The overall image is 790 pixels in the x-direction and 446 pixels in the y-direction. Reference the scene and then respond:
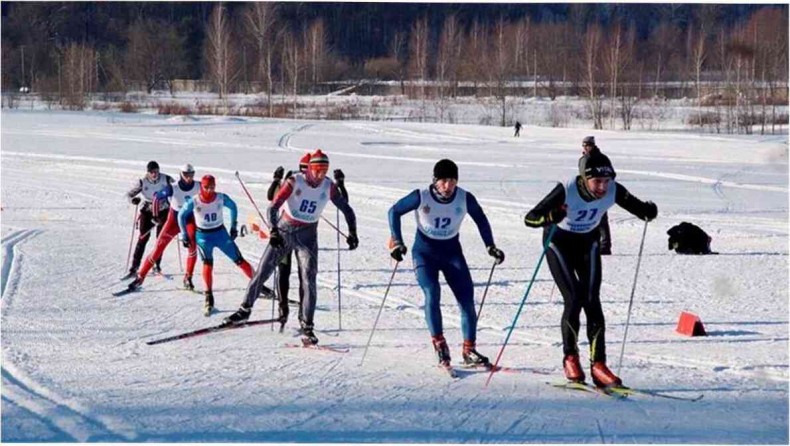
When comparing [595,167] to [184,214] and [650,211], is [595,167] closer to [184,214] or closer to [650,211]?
[650,211]

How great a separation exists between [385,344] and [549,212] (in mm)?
2556

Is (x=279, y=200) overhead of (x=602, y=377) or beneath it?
overhead

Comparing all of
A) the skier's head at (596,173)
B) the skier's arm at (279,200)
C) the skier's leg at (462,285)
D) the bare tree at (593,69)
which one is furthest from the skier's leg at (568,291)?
the bare tree at (593,69)

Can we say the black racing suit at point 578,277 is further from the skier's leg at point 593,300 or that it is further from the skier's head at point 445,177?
the skier's head at point 445,177

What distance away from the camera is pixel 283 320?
9664 mm

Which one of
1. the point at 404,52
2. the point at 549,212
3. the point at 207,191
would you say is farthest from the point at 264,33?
the point at 549,212

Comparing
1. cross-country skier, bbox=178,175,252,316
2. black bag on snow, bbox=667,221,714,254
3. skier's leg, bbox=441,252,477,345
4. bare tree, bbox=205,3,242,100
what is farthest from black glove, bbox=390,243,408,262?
bare tree, bbox=205,3,242,100

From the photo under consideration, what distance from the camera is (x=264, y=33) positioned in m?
53.7

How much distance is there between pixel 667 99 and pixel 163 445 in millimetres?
45541

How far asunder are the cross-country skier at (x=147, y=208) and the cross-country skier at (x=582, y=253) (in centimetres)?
693

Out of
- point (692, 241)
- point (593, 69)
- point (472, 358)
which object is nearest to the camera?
point (472, 358)

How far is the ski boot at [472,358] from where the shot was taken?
311 inches

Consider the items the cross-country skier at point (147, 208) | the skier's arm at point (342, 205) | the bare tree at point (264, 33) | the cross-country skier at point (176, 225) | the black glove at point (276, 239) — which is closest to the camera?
the black glove at point (276, 239)

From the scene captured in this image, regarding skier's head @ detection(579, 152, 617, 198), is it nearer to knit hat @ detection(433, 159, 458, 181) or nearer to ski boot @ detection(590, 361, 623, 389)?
knit hat @ detection(433, 159, 458, 181)
